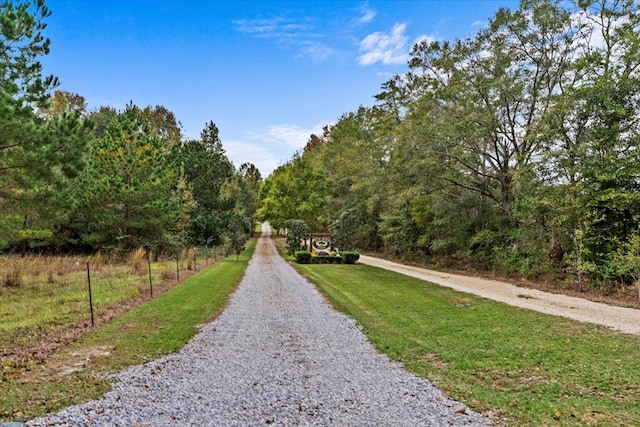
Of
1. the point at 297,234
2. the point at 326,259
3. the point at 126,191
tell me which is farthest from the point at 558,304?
the point at 126,191

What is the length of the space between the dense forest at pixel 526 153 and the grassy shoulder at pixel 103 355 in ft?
38.3

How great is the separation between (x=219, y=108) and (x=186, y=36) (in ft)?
20.1

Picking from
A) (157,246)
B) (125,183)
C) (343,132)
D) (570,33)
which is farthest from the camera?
(343,132)

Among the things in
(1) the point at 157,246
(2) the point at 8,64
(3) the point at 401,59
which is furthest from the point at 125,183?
(3) the point at 401,59

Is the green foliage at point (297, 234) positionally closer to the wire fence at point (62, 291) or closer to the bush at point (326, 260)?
the bush at point (326, 260)

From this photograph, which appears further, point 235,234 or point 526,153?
point 235,234

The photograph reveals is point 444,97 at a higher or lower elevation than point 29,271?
higher

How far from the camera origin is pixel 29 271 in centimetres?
1475

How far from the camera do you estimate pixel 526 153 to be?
16250 millimetres

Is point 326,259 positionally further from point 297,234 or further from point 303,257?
point 297,234

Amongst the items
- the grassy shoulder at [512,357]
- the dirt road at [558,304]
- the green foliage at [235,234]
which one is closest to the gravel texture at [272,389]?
the grassy shoulder at [512,357]

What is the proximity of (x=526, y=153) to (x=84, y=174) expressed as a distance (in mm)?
20745

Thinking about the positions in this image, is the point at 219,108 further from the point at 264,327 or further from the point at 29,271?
the point at 264,327

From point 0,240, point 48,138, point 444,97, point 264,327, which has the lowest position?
point 264,327
